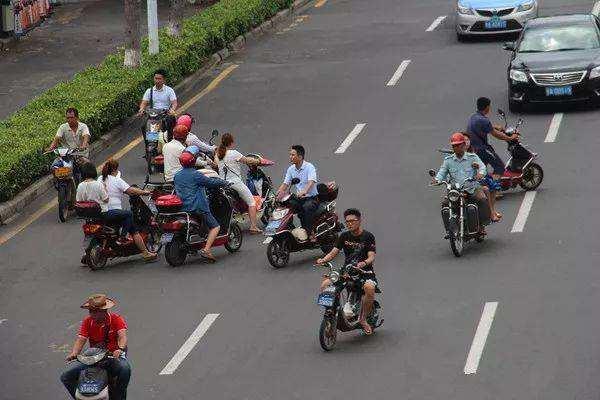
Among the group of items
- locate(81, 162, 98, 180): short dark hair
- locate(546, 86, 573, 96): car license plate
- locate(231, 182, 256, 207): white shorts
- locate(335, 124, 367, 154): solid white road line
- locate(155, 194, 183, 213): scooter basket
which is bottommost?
locate(335, 124, 367, 154): solid white road line

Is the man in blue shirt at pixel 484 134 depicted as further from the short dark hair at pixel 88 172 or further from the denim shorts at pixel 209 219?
the short dark hair at pixel 88 172

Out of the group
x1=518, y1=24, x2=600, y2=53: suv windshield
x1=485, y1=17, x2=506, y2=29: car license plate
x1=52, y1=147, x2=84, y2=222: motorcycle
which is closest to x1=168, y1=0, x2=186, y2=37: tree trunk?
x1=485, y1=17, x2=506, y2=29: car license plate

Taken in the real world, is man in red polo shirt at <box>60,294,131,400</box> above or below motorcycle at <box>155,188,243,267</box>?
above

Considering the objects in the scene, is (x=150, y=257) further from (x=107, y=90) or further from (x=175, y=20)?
(x=175, y=20)

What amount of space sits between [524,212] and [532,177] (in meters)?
1.29

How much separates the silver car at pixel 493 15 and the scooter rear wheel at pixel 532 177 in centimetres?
1213

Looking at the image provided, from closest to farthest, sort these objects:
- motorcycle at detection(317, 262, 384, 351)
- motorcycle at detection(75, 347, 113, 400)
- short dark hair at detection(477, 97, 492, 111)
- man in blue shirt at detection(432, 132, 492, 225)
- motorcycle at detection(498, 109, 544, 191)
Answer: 1. motorcycle at detection(75, 347, 113, 400)
2. motorcycle at detection(317, 262, 384, 351)
3. man in blue shirt at detection(432, 132, 492, 225)
4. short dark hair at detection(477, 97, 492, 111)
5. motorcycle at detection(498, 109, 544, 191)

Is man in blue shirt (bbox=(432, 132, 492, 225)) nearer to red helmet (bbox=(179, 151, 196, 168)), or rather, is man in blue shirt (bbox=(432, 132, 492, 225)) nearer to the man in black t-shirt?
red helmet (bbox=(179, 151, 196, 168))

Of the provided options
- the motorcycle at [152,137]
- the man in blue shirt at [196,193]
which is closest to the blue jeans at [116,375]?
the man in blue shirt at [196,193]

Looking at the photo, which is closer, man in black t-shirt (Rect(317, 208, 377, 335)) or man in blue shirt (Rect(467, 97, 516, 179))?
man in black t-shirt (Rect(317, 208, 377, 335))

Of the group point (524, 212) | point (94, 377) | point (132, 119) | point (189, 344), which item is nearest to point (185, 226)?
point (189, 344)

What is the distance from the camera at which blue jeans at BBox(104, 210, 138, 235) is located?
22234 millimetres

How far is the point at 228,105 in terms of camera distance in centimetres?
3241

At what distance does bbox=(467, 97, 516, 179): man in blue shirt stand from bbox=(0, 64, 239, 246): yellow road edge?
7071 millimetres
